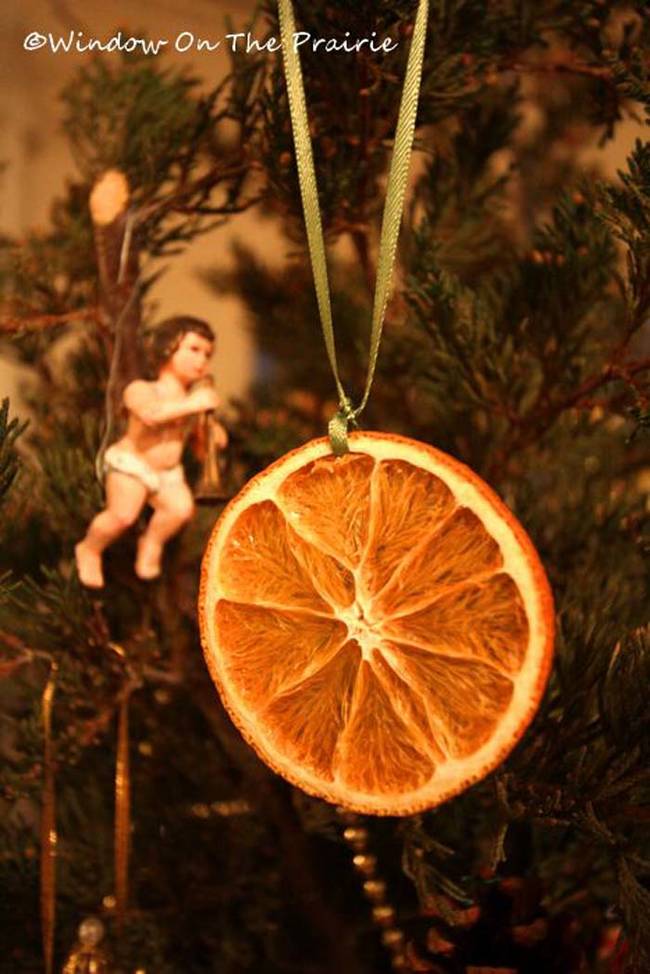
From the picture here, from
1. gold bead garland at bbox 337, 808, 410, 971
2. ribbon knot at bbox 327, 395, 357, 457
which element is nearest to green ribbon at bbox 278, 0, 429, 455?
ribbon knot at bbox 327, 395, 357, 457

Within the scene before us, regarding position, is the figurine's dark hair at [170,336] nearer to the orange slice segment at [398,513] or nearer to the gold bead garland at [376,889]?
the orange slice segment at [398,513]

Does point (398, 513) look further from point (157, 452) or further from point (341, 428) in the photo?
point (157, 452)

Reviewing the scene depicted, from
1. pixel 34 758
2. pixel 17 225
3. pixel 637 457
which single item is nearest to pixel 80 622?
pixel 34 758

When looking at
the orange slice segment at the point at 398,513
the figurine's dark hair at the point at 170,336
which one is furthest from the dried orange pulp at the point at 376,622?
the figurine's dark hair at the point at 170,336

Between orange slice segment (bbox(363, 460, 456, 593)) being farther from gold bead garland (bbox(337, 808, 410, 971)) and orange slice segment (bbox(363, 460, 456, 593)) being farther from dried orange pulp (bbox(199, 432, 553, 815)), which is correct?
gold bead garland (bbox(337, 808, 410, 971))

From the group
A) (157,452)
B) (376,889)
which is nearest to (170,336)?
(157,452)
